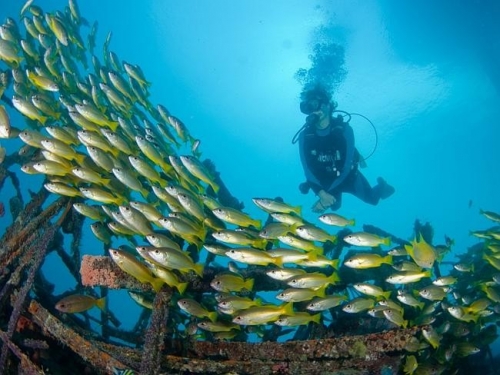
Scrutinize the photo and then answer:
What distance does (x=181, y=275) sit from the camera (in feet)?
14.7

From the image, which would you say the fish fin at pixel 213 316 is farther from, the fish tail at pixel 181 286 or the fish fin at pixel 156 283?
the fish fin at pixel 156 283

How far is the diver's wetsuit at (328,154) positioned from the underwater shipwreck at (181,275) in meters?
3.44

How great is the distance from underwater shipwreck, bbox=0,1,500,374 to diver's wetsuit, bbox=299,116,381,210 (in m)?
3.44

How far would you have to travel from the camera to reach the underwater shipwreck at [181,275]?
416 centimetres

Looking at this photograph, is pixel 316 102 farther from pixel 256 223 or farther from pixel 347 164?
pixel 256 223

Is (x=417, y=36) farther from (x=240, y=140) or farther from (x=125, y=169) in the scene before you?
(x=240, y=140)

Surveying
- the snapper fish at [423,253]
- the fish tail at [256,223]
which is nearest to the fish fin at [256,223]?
the fish tail at [256,223]

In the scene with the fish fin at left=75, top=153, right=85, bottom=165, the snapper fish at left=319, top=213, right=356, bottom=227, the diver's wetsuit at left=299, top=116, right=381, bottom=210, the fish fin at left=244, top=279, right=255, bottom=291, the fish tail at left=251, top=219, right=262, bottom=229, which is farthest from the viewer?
the diver's wetsuit at left=299, top=116, right=381, bottom=210

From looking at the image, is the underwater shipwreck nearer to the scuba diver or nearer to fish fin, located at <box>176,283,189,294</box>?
fish fin, located at <box>176,283,189,294</box>

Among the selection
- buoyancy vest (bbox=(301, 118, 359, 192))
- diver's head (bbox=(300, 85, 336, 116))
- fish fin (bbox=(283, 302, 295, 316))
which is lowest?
fish fin (bbox=(283, 302, 295, 316))

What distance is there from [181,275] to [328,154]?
6490mm

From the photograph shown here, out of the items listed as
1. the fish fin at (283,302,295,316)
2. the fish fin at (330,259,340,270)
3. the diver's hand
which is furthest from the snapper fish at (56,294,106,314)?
the diver's hand

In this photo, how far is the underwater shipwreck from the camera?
4.16 meters

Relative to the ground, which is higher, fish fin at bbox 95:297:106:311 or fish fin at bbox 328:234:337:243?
fish fin at bbox 328:234:337:243
